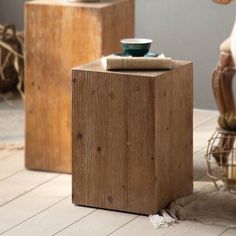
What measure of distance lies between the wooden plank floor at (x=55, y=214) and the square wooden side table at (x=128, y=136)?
0.07m

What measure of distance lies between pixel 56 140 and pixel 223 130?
77cm

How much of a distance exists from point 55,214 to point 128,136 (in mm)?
361

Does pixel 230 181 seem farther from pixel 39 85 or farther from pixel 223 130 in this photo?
pixel 39 85

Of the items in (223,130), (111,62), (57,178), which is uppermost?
(111,62)

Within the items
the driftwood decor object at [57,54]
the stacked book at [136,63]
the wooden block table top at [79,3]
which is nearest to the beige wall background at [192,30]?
the driftwood decor object at [57,54]

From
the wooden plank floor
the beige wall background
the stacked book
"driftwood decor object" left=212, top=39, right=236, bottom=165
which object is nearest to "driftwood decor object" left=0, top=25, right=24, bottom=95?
the beige wall background

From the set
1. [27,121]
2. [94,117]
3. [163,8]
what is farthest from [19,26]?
[94,117]

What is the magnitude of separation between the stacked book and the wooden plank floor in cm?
49

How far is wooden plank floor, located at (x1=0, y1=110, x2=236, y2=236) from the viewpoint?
278 cm

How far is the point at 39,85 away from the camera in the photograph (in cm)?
334

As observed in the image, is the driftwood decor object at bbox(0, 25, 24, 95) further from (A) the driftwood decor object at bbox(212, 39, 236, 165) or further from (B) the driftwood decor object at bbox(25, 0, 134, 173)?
(A) the driftwood decor object at bbox(212, 39, 236, 165)

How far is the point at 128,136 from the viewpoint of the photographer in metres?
2.88

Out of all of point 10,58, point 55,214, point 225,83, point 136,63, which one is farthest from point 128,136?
point 10,58

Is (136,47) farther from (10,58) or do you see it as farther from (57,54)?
(10,58)
